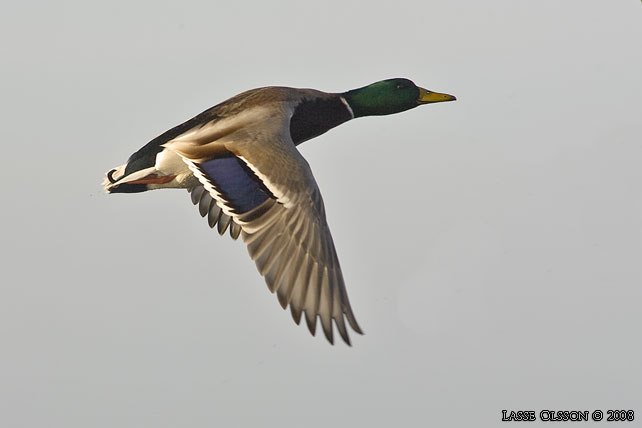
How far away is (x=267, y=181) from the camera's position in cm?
917

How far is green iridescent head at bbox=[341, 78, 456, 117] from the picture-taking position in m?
11.8

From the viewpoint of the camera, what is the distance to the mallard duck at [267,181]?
8875 millimetres

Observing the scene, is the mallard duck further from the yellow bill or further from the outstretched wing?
the yellow bill

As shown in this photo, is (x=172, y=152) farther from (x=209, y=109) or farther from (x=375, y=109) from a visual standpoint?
(x=375, y=109)

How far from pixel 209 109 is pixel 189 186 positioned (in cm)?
75

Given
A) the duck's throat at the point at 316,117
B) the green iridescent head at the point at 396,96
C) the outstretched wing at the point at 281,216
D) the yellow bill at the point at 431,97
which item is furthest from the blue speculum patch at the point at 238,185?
the yellow bill at the point at 431,97

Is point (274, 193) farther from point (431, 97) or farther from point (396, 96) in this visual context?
point (431, 97)

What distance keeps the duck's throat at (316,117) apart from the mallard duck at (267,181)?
18 millimetres

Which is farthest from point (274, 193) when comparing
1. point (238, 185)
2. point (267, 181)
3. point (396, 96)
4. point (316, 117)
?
point (396, 96)

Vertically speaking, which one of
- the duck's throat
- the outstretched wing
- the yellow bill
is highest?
the yellow bill

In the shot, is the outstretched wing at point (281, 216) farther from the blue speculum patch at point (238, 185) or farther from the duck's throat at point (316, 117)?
the duck's throat at point (316, 117)

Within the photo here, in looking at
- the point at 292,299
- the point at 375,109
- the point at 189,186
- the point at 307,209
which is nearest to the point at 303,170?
the point at 307,209

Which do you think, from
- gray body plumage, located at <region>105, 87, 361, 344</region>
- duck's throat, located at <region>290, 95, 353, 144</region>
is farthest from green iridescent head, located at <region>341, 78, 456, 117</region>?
gray body plumage, located at <region>105, 87, 361, 344</region>

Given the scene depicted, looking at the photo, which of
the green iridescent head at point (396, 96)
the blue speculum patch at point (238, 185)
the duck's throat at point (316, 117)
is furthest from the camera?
the green iridescent head at point (396, 96)
